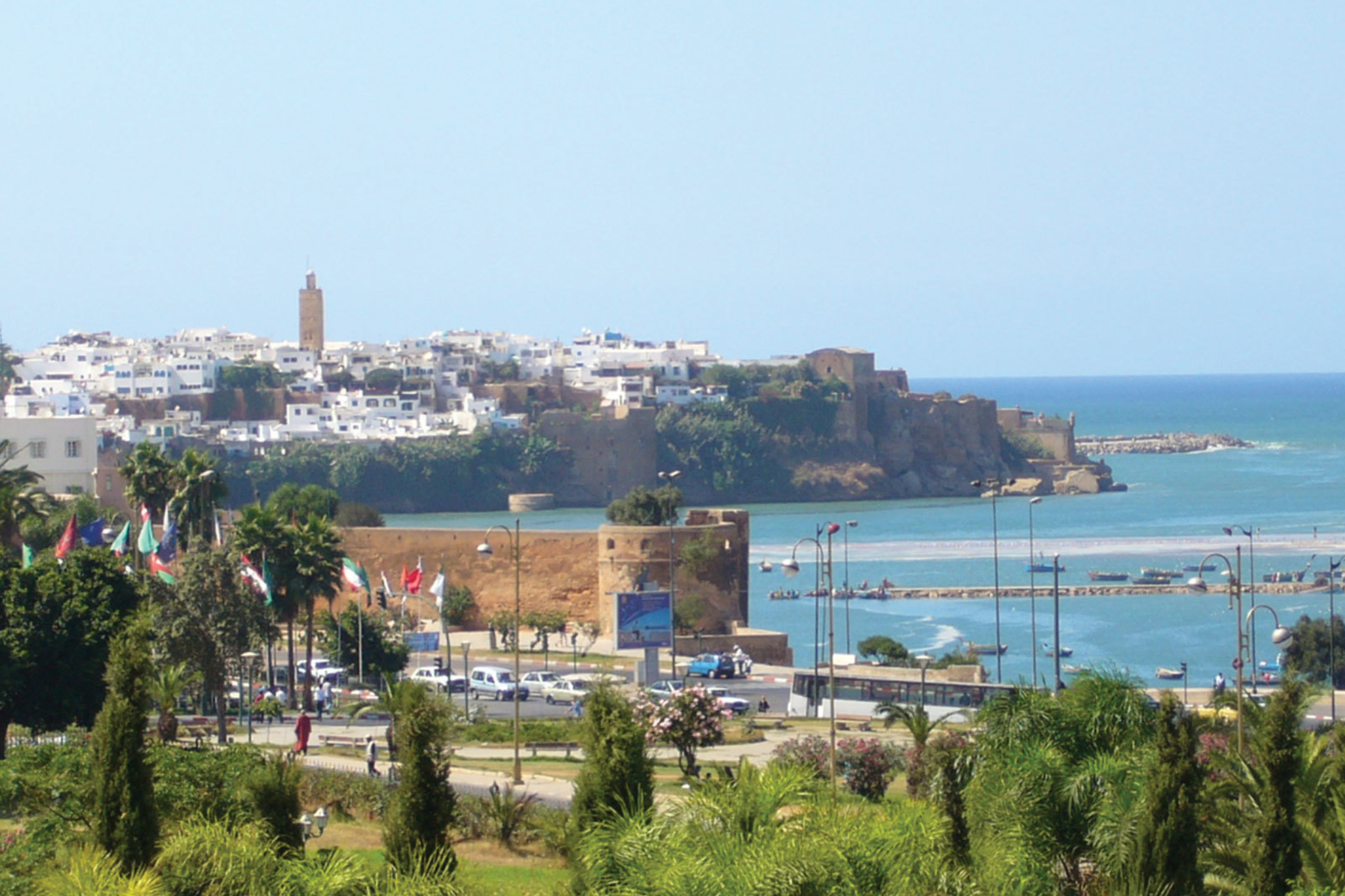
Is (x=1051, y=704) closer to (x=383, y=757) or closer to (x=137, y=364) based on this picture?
(x=383, y=757)

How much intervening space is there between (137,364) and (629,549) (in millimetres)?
82670

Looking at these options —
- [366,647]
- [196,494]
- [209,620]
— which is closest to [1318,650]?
[366,647]

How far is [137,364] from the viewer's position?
389 feet

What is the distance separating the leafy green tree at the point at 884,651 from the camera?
36.9m

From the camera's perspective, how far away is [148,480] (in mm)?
35750

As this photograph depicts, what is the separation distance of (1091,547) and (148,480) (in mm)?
45306

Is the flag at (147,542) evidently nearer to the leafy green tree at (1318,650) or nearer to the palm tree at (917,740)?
the palm tree at (917,740)

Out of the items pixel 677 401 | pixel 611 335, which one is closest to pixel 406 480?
pixel 677 401

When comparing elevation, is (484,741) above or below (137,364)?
below

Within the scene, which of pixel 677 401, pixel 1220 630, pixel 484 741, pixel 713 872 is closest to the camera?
pixel 713 872

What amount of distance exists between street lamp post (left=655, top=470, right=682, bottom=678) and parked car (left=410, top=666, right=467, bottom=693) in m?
3.36

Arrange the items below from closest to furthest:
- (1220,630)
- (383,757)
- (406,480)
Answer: (383,757) < (1220,630) < (406,480)

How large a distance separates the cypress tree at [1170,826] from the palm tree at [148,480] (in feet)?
89.3

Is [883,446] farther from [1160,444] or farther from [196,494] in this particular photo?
[196,494]
